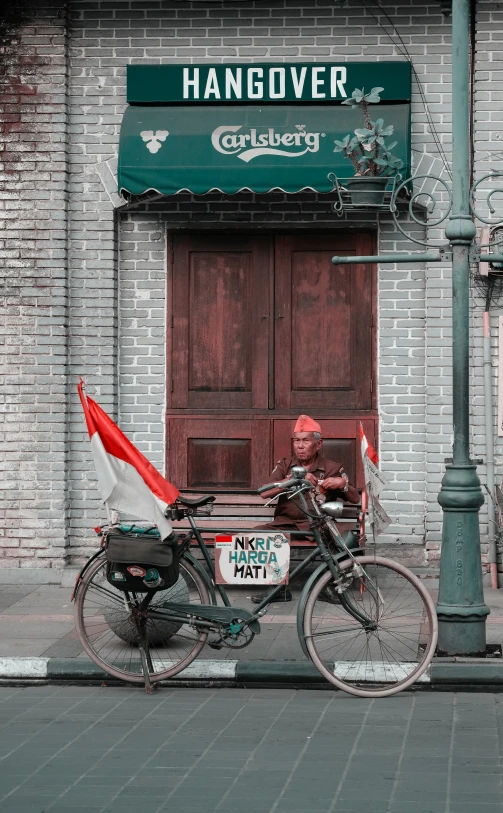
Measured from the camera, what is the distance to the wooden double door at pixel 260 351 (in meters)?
11.0

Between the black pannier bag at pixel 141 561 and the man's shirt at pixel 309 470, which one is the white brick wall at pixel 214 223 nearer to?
the man's shirt at pixel 309 470

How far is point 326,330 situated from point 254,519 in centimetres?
186

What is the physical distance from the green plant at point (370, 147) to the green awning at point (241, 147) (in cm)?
42

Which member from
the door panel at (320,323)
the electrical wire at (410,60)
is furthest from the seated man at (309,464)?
the electrical wire at (410,60)

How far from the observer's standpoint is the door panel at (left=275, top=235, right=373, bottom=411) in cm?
1104

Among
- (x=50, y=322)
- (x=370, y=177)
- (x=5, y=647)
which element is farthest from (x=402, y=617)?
(x=50, y=322)

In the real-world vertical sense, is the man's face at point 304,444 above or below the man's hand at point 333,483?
above

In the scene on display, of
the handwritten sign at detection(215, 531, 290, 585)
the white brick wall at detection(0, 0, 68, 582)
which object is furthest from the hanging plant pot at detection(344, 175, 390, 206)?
the white brick wall at detection(0, 0, 68, 582)

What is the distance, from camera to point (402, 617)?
7930 millimetres

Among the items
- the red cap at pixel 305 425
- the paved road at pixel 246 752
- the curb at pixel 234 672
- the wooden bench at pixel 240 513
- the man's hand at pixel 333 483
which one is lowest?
the paved road at pixel 246 752

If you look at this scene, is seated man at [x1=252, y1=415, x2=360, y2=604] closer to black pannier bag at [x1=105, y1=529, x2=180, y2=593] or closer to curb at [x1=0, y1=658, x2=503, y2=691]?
curb at [x1=0, y1=658, x2=503, y2=691]

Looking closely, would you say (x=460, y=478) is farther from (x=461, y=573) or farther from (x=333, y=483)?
(x=333, y=483)

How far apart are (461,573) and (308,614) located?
1.16 meters

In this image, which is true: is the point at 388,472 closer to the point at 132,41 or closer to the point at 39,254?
the point at 39,254
